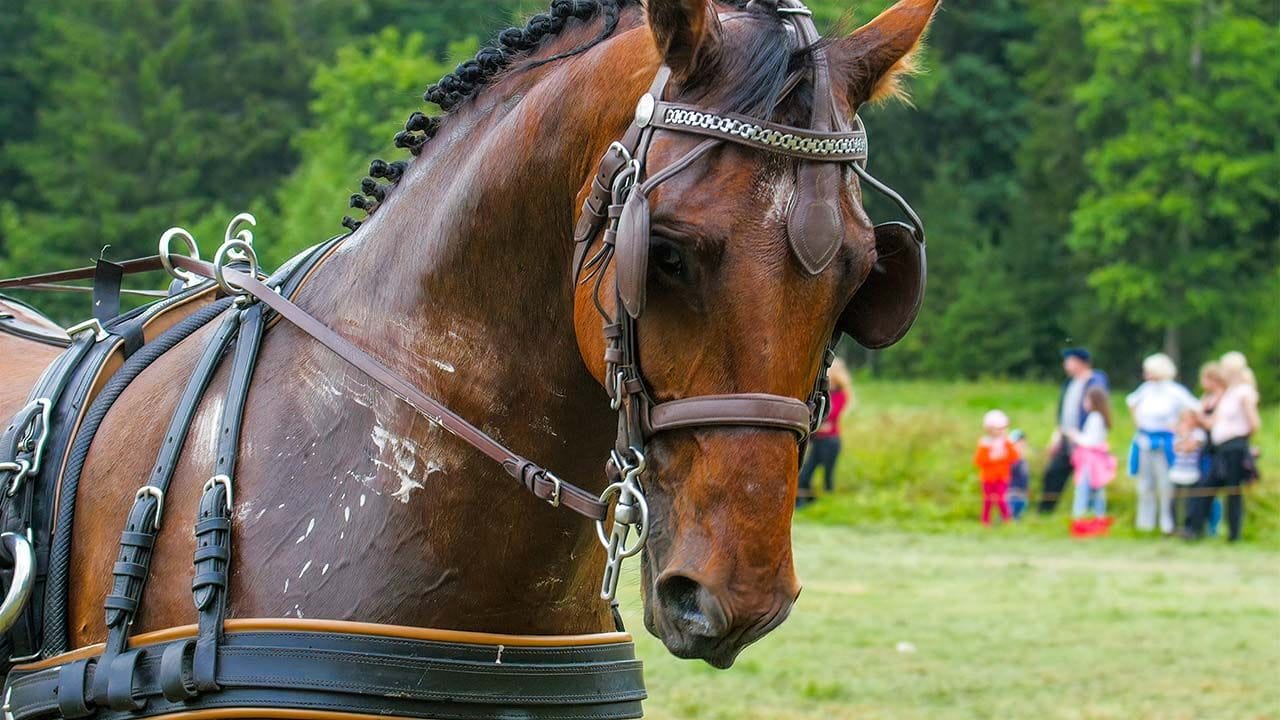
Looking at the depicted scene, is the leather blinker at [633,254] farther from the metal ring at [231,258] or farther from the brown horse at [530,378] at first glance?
the metal ring at [231,258]

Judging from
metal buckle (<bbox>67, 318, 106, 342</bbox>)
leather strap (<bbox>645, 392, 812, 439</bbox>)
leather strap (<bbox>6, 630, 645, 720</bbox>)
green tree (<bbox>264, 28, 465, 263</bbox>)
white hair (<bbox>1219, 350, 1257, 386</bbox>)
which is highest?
green tree (<bbox>264, 28, 465, 263</bbox>)

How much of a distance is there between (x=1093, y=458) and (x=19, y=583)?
1299 centimetres

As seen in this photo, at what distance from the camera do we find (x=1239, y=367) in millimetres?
14430

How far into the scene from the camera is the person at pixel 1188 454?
14.2 meters

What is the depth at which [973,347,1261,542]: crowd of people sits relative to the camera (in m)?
14.2

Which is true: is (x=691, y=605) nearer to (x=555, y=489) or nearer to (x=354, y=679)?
(x=555, y=489)

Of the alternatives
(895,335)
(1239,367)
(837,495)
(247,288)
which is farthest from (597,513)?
(837,495)

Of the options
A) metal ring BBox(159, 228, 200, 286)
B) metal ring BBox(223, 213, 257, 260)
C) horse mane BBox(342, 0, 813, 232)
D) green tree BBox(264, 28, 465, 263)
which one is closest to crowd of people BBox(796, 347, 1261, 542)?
metal ring BBox(159, 228, 200, 286)

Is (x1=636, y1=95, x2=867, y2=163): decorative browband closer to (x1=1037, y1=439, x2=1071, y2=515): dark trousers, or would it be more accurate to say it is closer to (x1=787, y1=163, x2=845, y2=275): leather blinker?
(x1=787, y1=163, x2=845, y2=275): leather blinker

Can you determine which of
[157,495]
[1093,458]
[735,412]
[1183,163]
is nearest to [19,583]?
[157,495]

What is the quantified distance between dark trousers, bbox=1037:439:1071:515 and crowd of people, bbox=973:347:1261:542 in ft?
0.03

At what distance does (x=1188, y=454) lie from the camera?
46.6ft

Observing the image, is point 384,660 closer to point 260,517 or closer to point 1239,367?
point 260,517

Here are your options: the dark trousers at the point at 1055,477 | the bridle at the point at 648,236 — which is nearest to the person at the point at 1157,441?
the dark trousers at the point at 1055,477
